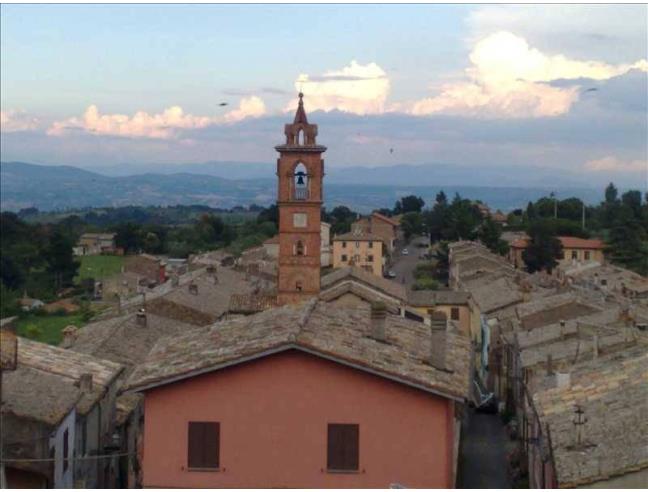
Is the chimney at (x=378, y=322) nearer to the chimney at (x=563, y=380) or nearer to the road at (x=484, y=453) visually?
the road at (x=484, y=453)

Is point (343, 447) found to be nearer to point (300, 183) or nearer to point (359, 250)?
point (300, 183)

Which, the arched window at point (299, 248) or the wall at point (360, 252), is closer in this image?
the arched window at point (299, 248)

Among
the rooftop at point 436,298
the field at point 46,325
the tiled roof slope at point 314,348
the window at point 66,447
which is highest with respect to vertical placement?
the tiled roof slope at point 314,348

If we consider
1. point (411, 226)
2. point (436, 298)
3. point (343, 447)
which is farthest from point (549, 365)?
point (411, 226)

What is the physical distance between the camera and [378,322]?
1680 centimetres

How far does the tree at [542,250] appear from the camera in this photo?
85375mm

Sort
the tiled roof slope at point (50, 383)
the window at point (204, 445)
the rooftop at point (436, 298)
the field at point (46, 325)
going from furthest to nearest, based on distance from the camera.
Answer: the field at point (46, 325) < the rooftop at point (436, 298) < the tiled roof slope at point (50, 383) < the window at point (204, 445)

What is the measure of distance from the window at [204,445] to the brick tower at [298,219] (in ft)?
85.7

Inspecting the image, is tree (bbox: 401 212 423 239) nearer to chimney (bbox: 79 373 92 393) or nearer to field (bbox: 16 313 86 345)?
field (bbox: 16 313 86 345)

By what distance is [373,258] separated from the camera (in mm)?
83875

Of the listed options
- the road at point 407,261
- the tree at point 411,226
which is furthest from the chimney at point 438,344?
the tree at point 411,226

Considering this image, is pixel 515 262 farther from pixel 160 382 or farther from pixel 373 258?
pixel 160 382

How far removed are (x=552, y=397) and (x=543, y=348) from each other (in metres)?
11.0

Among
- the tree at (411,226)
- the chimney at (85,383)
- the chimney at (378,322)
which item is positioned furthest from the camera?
the tree at (411,226)
